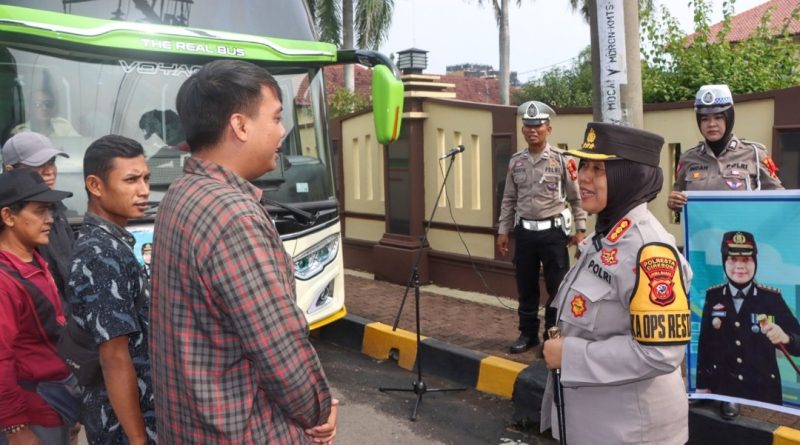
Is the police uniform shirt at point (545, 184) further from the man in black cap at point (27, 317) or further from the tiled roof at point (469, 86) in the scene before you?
the tiled roof at point (469, 86)

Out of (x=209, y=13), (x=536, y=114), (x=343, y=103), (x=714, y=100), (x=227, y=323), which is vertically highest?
(x=343, y=103)

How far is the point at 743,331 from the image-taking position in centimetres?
381

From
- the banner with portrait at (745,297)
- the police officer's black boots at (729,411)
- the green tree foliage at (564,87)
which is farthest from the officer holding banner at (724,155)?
the green tree foliage at (564,87)

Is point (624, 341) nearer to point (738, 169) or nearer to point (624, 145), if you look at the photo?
point (624, 145)

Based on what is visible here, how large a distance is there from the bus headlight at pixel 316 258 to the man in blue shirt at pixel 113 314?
261cm

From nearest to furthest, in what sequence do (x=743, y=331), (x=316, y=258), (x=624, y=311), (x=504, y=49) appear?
(x=624, y=311) → (x=743, y=331) → (x=316, y=258) → (x=504, y=49)

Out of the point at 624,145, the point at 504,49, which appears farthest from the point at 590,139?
the point at 504,49

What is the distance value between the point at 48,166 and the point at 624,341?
9.71 feet

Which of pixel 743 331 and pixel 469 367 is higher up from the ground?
pixel 743 331

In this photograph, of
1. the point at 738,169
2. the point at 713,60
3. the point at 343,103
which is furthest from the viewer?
the point at 343,103

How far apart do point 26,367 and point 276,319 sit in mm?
1518

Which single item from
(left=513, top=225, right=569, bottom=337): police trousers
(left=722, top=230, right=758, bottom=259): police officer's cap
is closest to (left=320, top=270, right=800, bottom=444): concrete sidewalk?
(left=513, top=225, right=569, bottom=337): police trousers

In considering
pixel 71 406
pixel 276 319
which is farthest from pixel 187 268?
pixel 71 406

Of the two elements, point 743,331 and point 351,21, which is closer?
point 743,331
